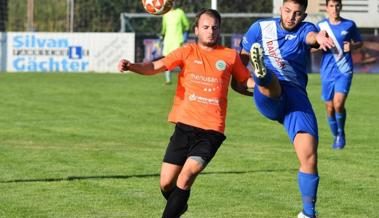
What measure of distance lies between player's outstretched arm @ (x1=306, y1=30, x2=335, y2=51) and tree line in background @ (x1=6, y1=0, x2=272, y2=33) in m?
35.0

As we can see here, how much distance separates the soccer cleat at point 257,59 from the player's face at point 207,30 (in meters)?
0.43

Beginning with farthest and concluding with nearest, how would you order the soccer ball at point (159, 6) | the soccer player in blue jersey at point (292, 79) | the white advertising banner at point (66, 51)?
the white advertising banner at point (66, 51)
the soccer ball at point (159, 6)
the soccer player in blue jersey at point (292, 79)

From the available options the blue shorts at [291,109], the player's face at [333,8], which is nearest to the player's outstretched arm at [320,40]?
the blue shorts at [291,109]

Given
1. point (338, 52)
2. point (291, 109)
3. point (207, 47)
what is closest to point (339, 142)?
point (338, 52)

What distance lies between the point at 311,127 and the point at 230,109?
13.7 m

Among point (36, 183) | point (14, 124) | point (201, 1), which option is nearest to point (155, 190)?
point (36, 183)

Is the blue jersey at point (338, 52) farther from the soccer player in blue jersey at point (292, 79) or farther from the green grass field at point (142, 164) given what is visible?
the soccer player in blue jersey at point (292, 79)

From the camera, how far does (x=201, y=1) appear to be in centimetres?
4784

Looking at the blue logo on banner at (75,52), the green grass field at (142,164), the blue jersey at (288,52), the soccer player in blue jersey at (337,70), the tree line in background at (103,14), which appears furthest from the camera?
the tree line in background at (103,14)

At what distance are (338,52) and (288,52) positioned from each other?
6.92m

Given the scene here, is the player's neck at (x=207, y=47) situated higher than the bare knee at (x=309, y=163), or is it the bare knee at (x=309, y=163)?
the player's neck at (x=207, y=47)

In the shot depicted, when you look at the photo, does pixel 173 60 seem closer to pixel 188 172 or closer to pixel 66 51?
pixel 188 172

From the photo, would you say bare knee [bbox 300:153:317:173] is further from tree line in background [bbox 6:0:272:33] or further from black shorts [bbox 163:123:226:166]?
tree line in background [bbox 6:0:272:33]

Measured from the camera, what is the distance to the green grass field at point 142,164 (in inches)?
380
